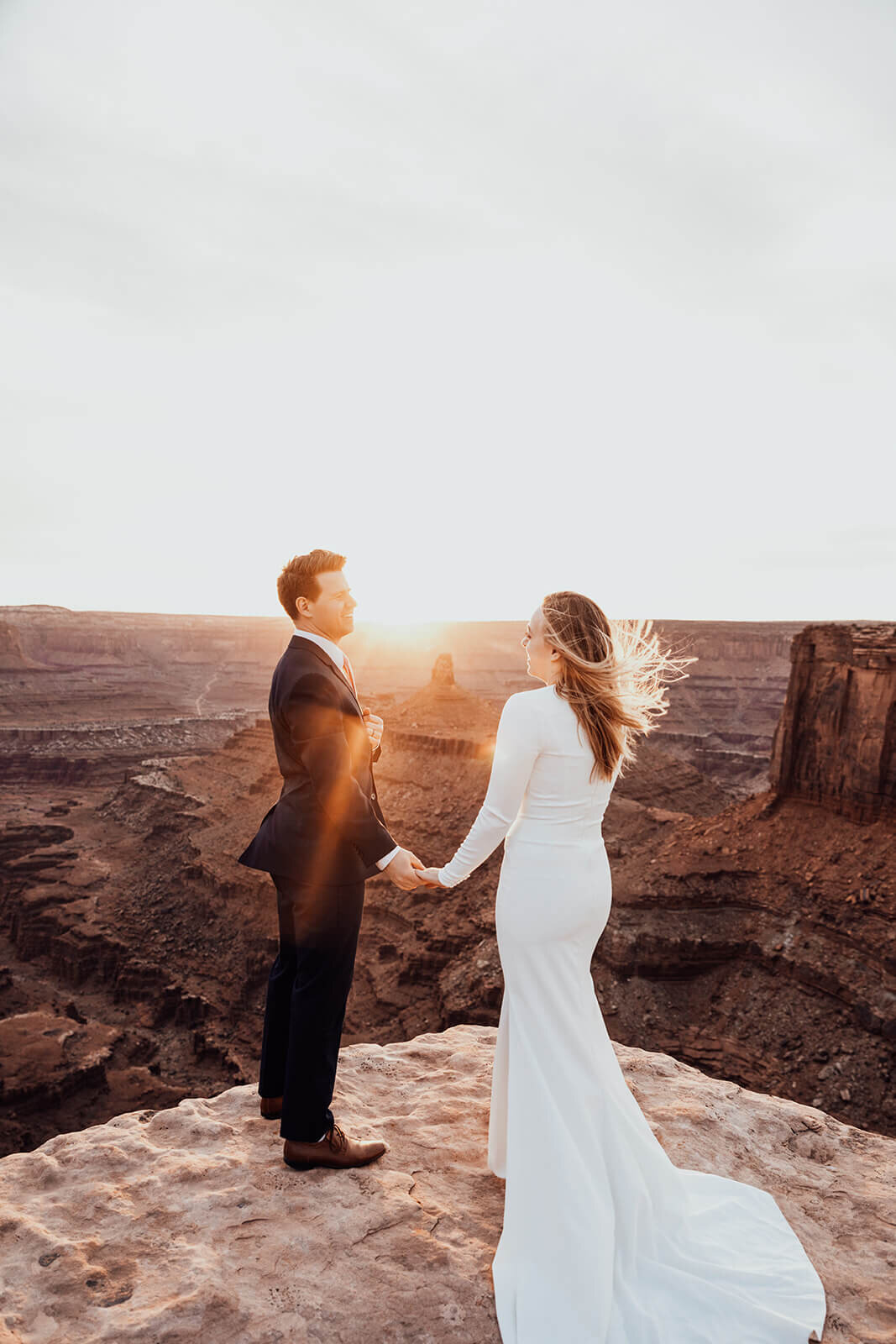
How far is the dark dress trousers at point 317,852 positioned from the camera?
3.12 metres

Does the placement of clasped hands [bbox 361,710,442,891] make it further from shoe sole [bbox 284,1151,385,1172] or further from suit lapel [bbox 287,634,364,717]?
shoe sole [bbox 284,1151,385,1172]

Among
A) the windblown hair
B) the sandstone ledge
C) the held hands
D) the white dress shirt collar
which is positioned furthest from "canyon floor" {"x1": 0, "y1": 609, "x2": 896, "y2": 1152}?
the windblown hair

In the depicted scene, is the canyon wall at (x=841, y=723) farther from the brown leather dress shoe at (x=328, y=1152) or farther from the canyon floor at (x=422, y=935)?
the brown leather dress shoe at (x=328, y=1152)

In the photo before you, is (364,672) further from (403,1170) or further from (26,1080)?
(403,1170)

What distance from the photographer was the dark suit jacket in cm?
312

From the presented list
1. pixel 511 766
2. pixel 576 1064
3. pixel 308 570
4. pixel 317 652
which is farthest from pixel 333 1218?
pixel 308 570

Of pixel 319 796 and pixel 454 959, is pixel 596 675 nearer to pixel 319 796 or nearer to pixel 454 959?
pixel 319 796

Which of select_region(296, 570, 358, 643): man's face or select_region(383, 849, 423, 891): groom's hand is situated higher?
select_region(296, 570, 358, 643): man's face

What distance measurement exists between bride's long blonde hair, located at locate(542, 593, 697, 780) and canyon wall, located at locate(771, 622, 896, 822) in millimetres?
14705

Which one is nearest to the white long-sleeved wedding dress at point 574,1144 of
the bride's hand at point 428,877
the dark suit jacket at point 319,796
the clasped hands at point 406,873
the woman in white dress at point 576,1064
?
the woman in white dress at point 576,1064

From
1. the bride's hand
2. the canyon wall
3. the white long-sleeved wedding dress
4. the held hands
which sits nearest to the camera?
the white long-sleeved wedding dress

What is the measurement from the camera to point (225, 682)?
8425 centimetres

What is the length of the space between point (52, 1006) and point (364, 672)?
6513cm

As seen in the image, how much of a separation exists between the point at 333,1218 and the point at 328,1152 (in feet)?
1.04
